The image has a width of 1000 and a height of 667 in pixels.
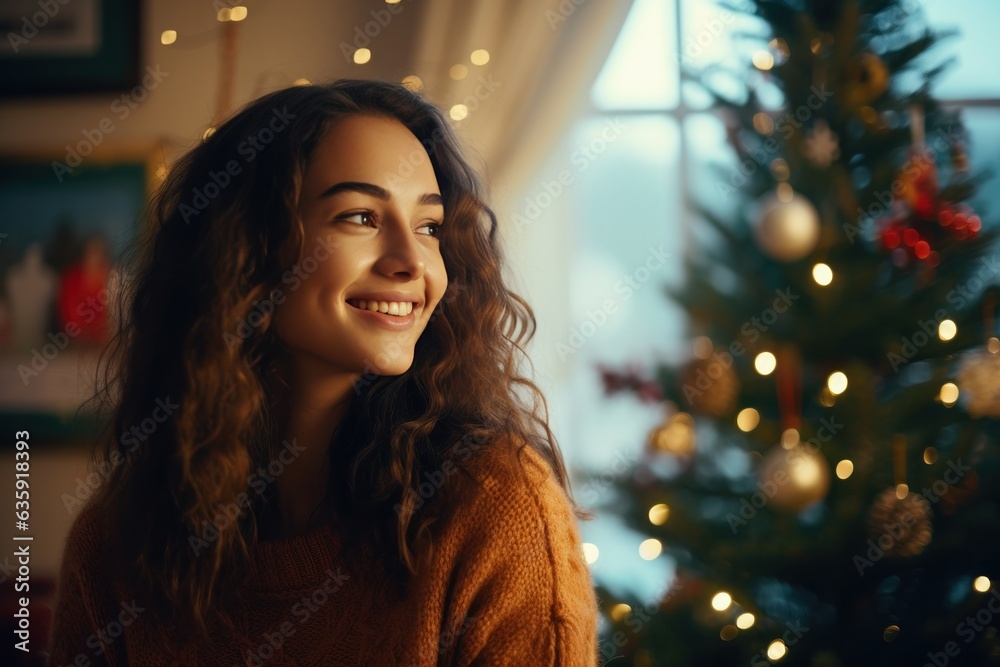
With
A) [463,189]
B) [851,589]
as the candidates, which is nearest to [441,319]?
[463,189]

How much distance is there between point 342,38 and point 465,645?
2.10 metres

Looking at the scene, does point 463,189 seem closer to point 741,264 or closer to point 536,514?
point 536,514

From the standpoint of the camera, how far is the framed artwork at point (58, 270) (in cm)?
260
